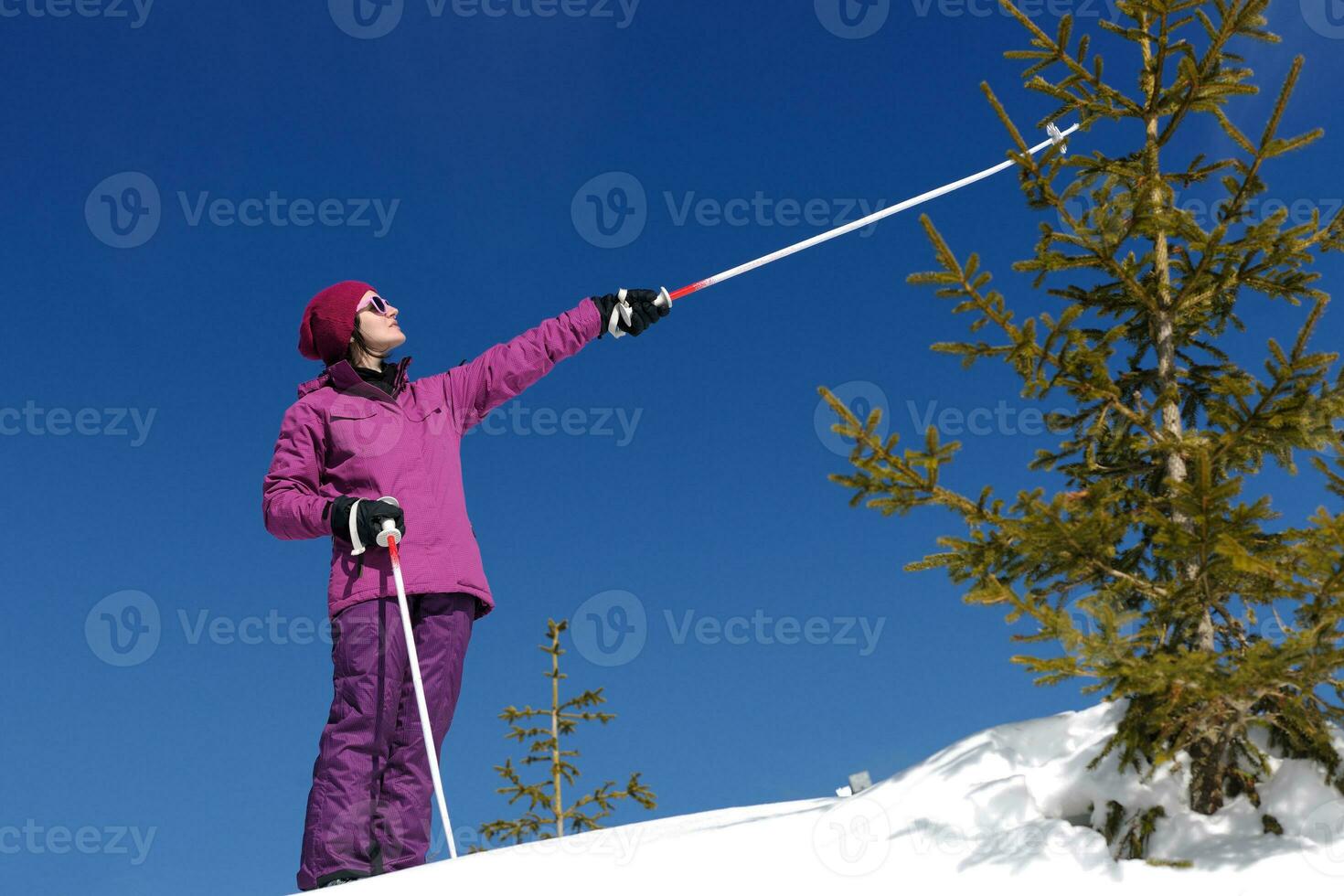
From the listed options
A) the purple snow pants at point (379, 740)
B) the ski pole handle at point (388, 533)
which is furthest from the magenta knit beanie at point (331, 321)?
the purple snow pants at point (379, 740)

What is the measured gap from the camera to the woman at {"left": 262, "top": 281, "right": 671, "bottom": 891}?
4.84 m

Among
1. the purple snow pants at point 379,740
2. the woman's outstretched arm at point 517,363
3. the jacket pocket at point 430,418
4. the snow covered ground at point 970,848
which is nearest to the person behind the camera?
the snow covered ground at point 970,848

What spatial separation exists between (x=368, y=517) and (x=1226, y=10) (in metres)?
4.41

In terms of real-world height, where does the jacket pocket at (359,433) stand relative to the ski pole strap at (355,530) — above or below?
above

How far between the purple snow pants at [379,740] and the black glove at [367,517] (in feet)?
1.26

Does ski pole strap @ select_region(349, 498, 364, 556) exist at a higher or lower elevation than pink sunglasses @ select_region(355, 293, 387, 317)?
lower

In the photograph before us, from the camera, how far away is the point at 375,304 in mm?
5809

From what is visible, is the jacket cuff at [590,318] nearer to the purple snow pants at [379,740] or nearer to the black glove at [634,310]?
the black glove at [634,310]

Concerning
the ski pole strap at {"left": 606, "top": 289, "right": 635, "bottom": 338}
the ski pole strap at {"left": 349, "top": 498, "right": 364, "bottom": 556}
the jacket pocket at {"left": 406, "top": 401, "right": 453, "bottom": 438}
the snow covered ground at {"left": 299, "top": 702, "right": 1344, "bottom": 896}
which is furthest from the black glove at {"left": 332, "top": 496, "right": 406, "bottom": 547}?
the ski pole strap at {"left": 606, "top": 289, "right": 635, "bottom": 338}

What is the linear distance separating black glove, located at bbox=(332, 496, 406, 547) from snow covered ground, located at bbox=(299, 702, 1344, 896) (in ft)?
5.18

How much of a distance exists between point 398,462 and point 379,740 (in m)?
1.40

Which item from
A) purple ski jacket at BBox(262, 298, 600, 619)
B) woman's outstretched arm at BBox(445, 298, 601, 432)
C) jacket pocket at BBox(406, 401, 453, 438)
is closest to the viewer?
purple ski jacket at BBox(262, 298, 600, 619)

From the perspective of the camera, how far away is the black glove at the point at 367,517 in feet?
16.1

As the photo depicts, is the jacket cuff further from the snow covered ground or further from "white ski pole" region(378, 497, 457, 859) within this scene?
the snow covered ground
